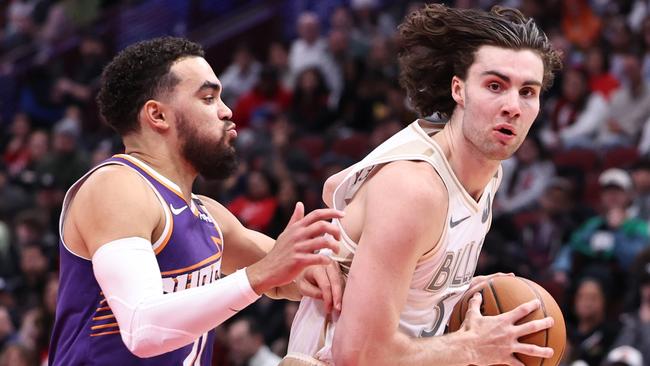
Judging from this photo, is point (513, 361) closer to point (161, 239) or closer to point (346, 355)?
point (346, 355)

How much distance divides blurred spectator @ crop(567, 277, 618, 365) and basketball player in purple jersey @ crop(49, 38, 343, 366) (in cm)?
404

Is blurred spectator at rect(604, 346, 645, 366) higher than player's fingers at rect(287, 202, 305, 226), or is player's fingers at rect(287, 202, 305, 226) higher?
player's fingers at rect(287, 202, 305, 226)

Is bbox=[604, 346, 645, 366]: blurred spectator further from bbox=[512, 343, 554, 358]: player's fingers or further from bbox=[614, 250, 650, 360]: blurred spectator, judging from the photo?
bbox=[512, 343, 554, 358]: player's fingers

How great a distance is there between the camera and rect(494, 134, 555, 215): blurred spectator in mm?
10633

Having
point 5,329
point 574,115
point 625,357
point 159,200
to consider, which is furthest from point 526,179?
point 159,200

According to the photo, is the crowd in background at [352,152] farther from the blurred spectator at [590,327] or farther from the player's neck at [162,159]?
the player's neck at [162,159]

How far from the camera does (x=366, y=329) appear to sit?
3.72 m

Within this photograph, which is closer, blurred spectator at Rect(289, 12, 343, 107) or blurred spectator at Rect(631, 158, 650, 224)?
Answer: blurred spectator at Rect(631, 158, 650, 224)

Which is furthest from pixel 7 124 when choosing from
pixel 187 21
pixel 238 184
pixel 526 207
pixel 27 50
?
pixel 526 207

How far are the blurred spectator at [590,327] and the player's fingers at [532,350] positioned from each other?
4360mm

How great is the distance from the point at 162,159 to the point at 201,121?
0.22 metres

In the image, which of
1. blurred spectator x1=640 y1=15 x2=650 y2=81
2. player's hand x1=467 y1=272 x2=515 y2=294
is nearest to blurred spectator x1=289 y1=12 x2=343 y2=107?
blurred spectator x1=640 y1=15 x2=650 y2=81

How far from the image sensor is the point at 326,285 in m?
4.01

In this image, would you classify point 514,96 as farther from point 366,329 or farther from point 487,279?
point 366,329
